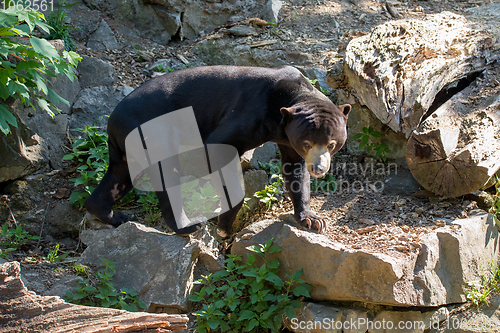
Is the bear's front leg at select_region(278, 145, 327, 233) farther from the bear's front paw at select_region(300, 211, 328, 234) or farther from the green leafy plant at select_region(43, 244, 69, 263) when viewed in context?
the green leafy plant at select_region(43, 244, 69, 263)

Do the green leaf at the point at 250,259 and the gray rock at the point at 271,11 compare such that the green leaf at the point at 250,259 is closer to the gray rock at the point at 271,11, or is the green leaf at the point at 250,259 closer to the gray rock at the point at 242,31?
the gray rock at the point at 242,31

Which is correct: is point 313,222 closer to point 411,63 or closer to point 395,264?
point 395,264

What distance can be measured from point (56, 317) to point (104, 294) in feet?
2.23

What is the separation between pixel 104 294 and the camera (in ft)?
10.6

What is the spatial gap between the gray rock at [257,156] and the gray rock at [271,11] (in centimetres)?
323

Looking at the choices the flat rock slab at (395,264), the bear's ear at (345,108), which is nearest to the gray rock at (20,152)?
the flat rock slab at (395,264)

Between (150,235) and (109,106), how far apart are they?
245cm

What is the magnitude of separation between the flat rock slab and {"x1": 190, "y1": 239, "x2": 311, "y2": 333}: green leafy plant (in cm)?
13

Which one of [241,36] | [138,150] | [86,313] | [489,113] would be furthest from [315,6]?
[86,313]

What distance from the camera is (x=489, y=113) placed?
3.94 m

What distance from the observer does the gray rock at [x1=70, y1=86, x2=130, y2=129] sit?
5262mm

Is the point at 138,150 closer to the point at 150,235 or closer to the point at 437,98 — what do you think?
the point at 150,235

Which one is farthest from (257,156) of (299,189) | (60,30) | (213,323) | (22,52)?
(60,30)

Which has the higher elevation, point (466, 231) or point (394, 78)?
point (394, 78)
